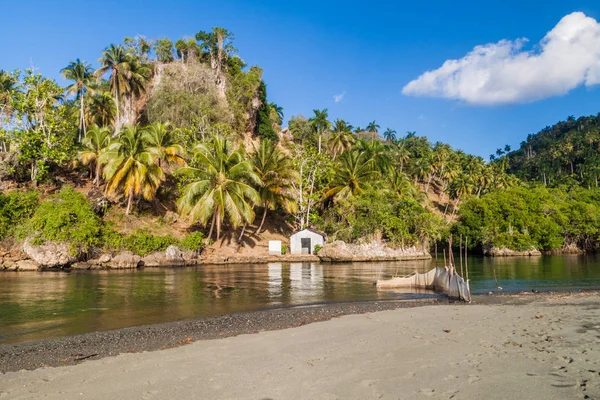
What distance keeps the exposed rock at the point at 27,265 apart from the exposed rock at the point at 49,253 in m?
0.30

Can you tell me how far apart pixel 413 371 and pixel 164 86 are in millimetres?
55577

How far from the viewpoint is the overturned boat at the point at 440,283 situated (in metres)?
17.1

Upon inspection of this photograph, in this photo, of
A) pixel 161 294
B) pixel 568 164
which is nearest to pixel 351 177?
pixel 161 294

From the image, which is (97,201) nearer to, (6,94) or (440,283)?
A: (6,94)

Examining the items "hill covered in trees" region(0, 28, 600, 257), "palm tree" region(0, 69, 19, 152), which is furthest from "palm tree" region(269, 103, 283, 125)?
"palm tree" region(0, 69, 19, 152)

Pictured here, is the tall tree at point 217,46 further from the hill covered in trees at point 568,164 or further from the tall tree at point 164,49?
the hill covered in trees at point 568,164

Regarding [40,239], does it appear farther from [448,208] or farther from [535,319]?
[448,208]

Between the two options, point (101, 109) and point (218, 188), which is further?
point (101, 109)

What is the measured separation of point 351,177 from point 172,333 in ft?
135

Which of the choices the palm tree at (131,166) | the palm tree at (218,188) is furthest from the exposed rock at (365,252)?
the palm tree at (131,166)

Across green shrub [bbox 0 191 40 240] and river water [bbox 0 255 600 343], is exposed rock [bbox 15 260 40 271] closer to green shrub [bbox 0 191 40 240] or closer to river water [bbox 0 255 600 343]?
river water [bbox 0 255 600 343]

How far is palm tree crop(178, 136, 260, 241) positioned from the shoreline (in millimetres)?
23800

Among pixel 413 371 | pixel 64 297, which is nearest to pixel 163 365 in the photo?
pixel 413 371

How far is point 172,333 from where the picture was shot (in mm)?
11242
